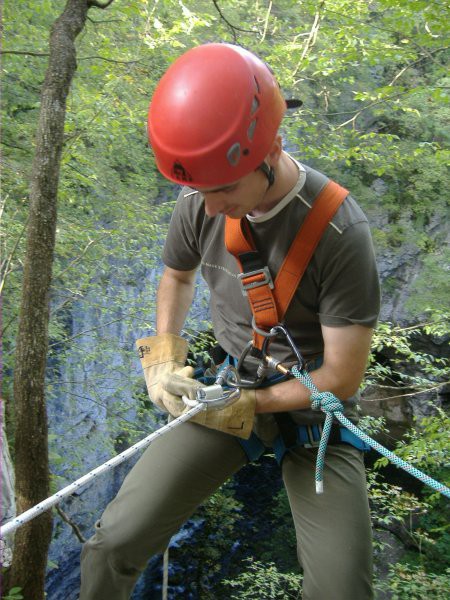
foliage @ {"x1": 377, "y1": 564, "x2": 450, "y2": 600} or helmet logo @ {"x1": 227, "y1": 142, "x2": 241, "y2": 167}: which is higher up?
helmet logo @ {"x1": 227, "y1": 142, "x2": 241, "y2": 167}

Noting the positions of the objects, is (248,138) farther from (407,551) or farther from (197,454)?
(407,551)

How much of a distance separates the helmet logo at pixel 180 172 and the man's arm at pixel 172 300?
2.30 ft

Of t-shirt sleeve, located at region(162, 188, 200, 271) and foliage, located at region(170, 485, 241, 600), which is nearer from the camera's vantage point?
t-shirt sleeve, located at region(162, 188, 200, 271)

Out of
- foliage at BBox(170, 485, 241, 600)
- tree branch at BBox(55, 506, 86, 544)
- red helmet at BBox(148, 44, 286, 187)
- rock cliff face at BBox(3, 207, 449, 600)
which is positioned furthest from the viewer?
foliage at BBox(170, 485, 241, 600)

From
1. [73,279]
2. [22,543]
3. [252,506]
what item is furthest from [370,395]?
[22,543]

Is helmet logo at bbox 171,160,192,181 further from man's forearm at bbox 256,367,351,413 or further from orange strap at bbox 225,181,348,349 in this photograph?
man's forearm at bbox 256,367,351,413

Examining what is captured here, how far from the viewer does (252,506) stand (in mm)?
9328

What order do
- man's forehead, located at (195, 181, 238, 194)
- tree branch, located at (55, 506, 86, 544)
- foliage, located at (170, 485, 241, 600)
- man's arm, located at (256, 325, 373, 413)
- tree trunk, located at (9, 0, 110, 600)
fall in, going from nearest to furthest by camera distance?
man's forehead, located at (195, 181, 238, 194) → man's arm, located at (256, 325, 373, 413) → tree trunk, located at (9, 0, 110, 600) → tree branch, located at (55, 506, 86, 544) → foliage, located at (170, 485, 241, 600)

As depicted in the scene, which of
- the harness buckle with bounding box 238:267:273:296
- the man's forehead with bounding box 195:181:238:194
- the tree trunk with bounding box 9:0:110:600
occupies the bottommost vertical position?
the tree trunk with bounding box 9:0:110:600

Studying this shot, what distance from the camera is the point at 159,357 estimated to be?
213cm

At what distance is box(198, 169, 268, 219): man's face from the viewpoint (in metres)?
1.68

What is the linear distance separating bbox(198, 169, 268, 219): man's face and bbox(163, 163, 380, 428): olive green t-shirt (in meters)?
0.12

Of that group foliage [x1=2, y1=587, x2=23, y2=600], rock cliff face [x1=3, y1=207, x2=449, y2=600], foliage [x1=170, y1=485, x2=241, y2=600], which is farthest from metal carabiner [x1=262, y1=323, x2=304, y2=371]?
foliage [x1=170, y1=485, x2=241, y2=600]

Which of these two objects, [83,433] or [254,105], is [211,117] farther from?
[83,433]
